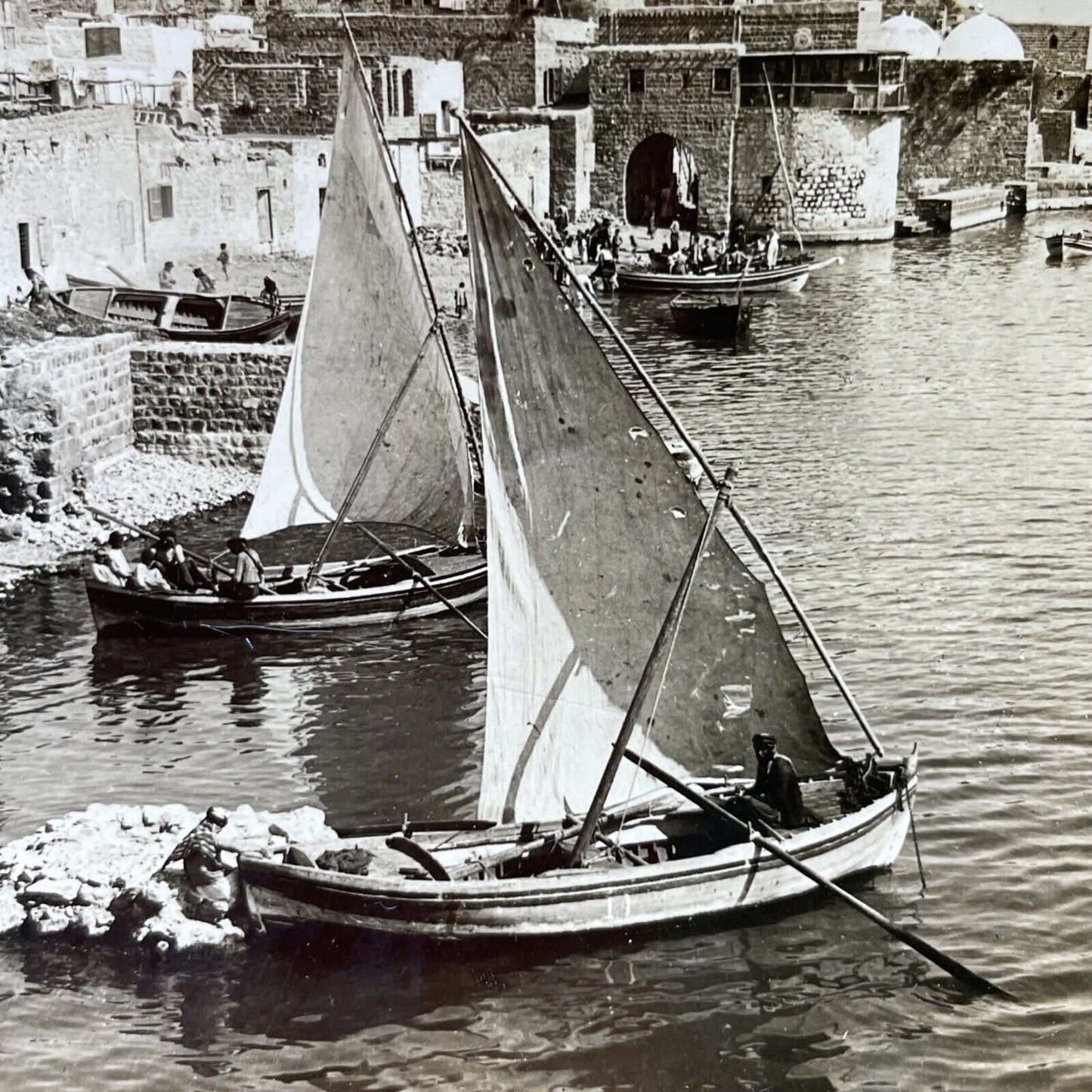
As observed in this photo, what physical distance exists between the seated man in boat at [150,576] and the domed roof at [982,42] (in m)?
60.5

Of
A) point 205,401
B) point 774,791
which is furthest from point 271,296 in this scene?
point 774,791

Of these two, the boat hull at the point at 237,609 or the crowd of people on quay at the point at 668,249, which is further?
the crowd of people on quay at the point at 668,249

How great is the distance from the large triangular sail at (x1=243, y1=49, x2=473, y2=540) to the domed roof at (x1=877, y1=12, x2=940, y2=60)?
58.3m

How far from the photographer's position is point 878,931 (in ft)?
44.4

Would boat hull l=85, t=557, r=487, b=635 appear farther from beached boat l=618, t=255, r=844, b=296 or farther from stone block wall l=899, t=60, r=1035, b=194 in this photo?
stone block wall l=899, t=60, r=1035, b=194

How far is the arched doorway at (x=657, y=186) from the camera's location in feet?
201

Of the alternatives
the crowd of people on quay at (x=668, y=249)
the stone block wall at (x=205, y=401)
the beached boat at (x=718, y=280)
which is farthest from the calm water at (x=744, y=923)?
the crowd of people on quay at (x=668, y=249)

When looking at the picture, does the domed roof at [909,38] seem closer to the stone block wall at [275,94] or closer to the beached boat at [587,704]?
the stone block wall at [275,94]

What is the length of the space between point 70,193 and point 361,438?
636 inches

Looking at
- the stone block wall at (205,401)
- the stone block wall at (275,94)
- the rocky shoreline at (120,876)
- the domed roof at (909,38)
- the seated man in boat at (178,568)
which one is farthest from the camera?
the domed roof at (909,38)

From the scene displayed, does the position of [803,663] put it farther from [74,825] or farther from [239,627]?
[74,825]

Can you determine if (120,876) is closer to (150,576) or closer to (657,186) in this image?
(150,576)

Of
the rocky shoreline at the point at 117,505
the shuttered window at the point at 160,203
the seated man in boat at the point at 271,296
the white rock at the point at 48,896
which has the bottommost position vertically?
the white rock at the point at 48,896

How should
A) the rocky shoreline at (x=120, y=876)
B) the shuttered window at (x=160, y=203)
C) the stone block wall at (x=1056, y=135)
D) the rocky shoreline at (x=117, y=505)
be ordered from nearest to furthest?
the rocky shoreline at (x=120, y=876) < the rocky shoreline at (x=117, y=505) < the shuttered window at (x=160, y=203) < the stone block wall at (x=1056, y=135)
